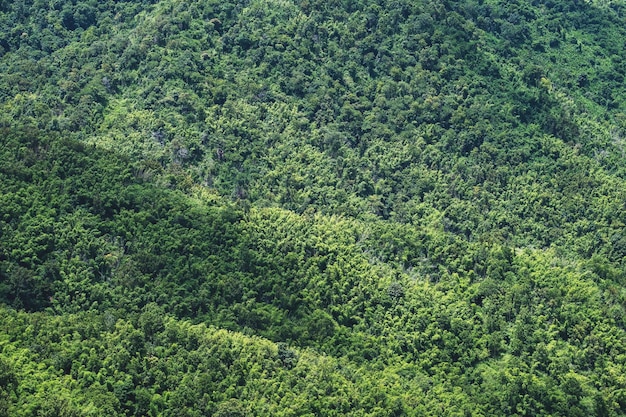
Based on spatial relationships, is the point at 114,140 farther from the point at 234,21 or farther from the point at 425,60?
the point at 425,60

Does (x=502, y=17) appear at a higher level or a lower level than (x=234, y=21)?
higher

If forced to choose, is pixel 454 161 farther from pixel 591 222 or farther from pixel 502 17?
pixel 502 17

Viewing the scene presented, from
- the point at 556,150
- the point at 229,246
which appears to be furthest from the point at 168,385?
the point at 556,150

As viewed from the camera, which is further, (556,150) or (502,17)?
(502,17)

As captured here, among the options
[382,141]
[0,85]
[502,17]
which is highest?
[502,17]

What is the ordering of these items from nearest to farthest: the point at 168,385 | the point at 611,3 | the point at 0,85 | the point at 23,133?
the point at 168,385 → the point at 23,133 → the point at 0,85 → the point at 611,3

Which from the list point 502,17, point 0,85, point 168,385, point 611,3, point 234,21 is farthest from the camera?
point 611,3
